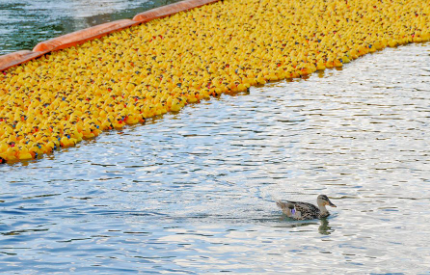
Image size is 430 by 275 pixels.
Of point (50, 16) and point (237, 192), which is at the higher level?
point (50, 16)

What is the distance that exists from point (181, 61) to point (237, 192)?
9592 mm

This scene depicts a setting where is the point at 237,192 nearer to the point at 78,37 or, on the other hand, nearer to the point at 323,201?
the point at 323,201

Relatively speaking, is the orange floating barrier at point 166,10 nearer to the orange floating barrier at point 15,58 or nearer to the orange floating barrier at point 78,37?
the orange floating barrier at point 78,37

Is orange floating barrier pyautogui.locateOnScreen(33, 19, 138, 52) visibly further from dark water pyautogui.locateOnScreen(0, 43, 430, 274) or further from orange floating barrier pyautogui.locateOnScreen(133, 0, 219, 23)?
dark water pyautogui.locateOnScreen(0, 43, 430, 274)

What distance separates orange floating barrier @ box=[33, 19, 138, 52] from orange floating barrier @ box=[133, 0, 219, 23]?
55 centimetres

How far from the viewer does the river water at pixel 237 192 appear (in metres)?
9.98

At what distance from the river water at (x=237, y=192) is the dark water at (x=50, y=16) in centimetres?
1127

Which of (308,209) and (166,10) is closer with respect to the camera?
(308,209)

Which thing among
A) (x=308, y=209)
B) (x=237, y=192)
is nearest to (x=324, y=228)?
(x=308, y=209)

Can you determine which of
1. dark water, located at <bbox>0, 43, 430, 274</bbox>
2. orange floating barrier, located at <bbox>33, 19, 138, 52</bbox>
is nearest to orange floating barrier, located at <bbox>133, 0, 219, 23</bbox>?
orange floating barrier, located at <bbox>33, 19, 138, 52</bbox>

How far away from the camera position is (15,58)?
2188 cm

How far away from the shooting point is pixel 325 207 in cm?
1128

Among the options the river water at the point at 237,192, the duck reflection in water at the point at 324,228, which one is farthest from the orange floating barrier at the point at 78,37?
the duck reflection in water at the point at 324,228

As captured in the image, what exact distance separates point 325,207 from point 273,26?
1451 cm
